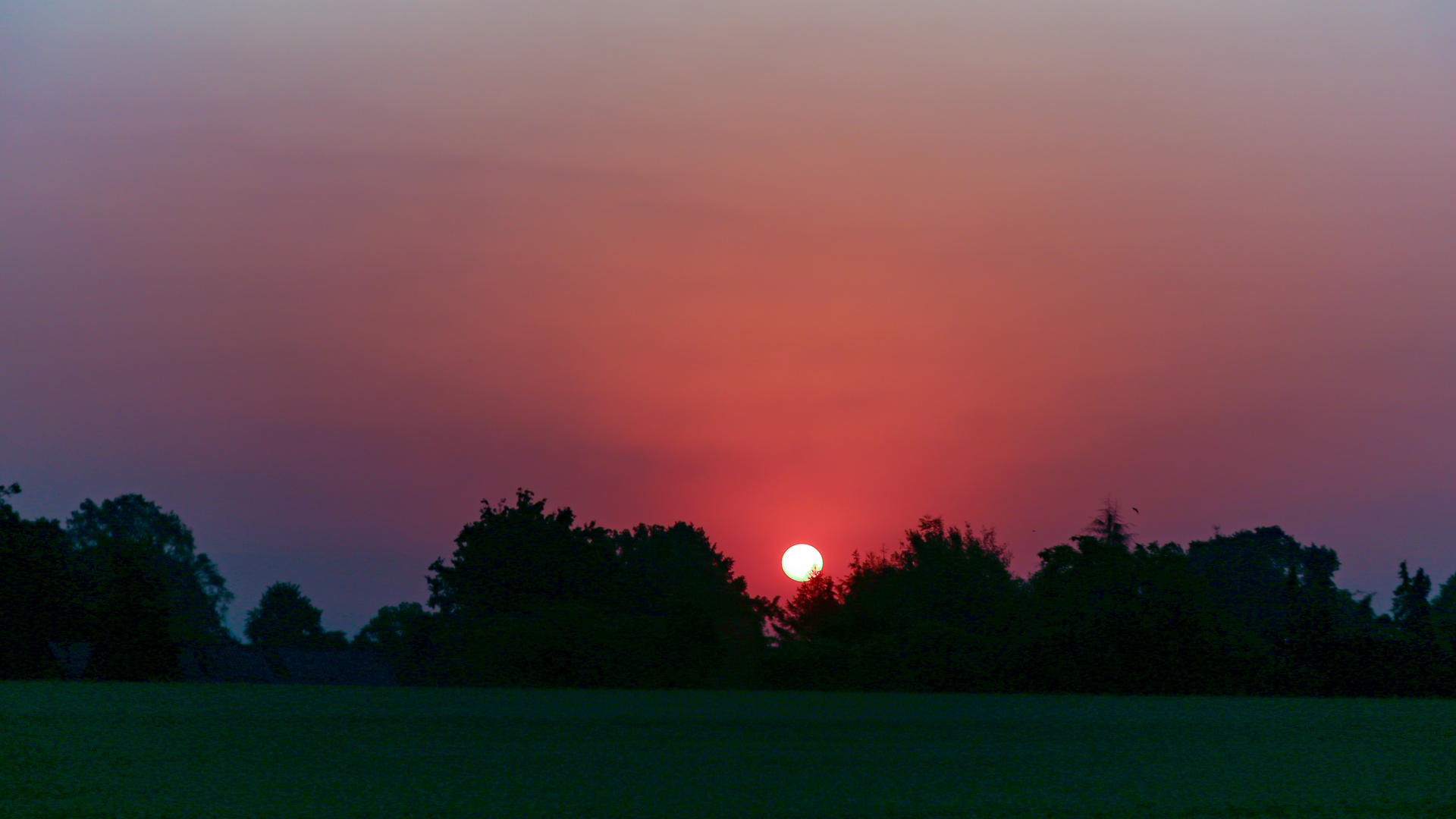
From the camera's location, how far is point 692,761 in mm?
9547

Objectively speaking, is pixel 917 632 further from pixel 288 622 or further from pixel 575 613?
pixel 288 622

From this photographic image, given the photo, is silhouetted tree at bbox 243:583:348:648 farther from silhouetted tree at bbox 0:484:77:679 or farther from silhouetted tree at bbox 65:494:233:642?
silhouetted tree at bbox 0:484:77:679

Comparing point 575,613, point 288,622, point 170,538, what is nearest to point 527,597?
point 575,613

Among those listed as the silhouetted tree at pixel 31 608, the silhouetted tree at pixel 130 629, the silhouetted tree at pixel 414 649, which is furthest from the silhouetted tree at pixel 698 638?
the silhouetted tree at pixel 31 608

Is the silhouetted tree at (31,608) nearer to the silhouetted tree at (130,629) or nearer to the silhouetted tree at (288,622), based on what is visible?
the silhouetted tree at (130,629)

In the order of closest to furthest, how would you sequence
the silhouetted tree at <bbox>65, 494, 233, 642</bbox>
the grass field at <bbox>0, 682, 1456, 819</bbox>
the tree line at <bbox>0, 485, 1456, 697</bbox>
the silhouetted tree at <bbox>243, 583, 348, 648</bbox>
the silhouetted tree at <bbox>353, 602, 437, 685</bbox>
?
the grass field at <bbox>0, 682, 1456, 819</bbox>
the tree line at <bbox>0, 485, 1456, 697</bbox>
the silhouetted tree at <bbox>353, 602, 437, 685</bbox>
the silhouetted tree at <bbox>65, 494, 233, 642</bbox>
the silhouetted tree at <bbox>243, 583, 348, 648</bbox>

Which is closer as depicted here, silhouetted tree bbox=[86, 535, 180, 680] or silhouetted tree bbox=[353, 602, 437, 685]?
silhouetted tree bbox=[86, 535, 180, 680]

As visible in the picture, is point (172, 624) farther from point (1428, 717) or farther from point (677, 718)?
point (1428, 717)

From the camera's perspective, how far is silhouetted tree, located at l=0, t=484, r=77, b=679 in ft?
89.1

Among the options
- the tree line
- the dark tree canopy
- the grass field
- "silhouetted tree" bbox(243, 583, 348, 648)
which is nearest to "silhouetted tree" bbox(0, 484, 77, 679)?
the tree line

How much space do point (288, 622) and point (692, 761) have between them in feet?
360

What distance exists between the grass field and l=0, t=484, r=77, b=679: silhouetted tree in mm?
13365

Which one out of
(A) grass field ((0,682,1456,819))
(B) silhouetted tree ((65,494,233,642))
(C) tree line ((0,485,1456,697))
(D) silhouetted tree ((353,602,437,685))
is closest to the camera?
(A) grass field ((0,682,1456,819))

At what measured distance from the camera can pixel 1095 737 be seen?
1184cm
